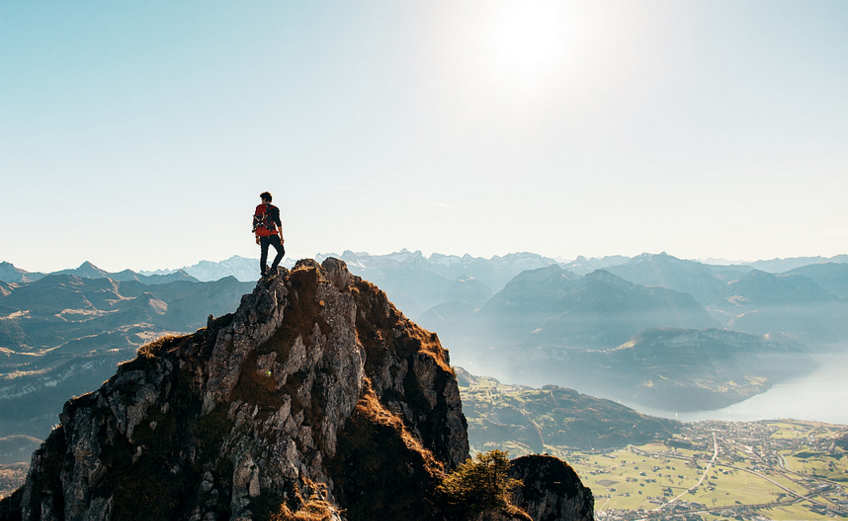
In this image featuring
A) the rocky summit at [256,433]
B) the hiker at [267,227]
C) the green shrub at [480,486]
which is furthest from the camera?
the hiker at [267,227]

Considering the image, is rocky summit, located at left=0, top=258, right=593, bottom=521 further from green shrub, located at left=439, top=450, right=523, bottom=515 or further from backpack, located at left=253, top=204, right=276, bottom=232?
backpack, located at left=253, top=204, right=276, bottom=232

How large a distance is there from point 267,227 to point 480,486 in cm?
2824

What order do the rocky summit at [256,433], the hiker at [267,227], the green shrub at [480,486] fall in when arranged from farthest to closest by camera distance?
the hiker at [267,227] < the green shrub at [480,486] < the rocky summit at [256,433]

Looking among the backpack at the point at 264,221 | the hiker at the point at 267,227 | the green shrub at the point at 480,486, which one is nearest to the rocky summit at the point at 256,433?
the green shrub at the point at 480,486

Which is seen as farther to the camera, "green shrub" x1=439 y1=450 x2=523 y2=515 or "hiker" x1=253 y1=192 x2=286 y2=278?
"hiker" x1=253 y1=192 x2=286 y2=278

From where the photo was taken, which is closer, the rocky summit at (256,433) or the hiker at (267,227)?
the rocky summit at (256,433)

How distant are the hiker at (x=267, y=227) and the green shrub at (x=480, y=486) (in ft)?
79.9

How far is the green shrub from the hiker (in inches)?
959

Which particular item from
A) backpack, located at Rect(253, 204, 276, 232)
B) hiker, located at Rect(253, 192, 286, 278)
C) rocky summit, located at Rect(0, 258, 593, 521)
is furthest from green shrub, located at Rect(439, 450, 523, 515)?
backpack, located at Rect(253, 204, 276, 232)

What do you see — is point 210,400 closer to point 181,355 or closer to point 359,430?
point 181,355

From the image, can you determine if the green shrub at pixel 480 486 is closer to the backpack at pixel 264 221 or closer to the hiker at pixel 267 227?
the hiker at pixel 267 227

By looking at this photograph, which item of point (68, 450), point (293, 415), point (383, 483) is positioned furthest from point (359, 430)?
point (68, 450)

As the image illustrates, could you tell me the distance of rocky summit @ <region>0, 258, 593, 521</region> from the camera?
25.1 metres

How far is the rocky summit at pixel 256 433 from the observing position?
2506 centimetres
